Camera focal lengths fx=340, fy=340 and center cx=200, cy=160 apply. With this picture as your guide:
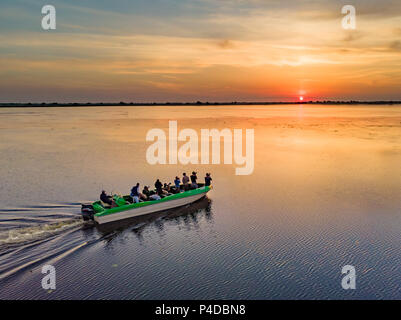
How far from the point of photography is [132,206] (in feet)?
65.1

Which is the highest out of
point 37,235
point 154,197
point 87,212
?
point 154,197

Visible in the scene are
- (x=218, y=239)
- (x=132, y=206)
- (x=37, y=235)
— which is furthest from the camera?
(x=132, y=206)

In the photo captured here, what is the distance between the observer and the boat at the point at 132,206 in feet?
61.2

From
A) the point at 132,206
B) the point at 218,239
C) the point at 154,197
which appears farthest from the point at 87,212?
the point at 218,239

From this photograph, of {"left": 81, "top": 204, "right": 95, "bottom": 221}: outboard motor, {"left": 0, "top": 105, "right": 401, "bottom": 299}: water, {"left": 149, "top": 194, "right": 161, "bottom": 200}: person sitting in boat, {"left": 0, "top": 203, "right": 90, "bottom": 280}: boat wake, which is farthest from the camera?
{"left": 149, "top": 194, "right": 161, "bottom": 200}: person sitting in boat

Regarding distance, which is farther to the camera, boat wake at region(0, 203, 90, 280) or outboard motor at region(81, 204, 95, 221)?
outboard motor at region(81, 204, 95, 221)

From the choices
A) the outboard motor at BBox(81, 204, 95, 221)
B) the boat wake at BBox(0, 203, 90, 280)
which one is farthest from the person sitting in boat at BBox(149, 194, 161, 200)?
the boat wake at BBox(0, 203, 90, 280)

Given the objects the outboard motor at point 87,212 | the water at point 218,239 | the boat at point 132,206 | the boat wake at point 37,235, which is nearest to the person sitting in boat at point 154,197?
the boat at point 132,206

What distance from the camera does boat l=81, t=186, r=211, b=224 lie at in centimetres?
1866

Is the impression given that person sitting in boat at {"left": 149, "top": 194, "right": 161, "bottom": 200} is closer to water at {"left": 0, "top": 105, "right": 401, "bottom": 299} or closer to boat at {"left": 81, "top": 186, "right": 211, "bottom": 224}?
boat at {"left": 81, "top": 186, "right": 211, "bottom": 224}

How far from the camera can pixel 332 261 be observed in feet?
46.9

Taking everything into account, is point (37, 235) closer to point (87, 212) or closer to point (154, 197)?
point (87, 212)
